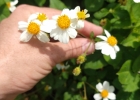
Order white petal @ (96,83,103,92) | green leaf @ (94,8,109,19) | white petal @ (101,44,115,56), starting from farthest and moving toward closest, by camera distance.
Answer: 1. white petal @ (96,83,103,92)
2. green leaf @ (94,8,109,19)
3. white petal @ (101,44,115,56)

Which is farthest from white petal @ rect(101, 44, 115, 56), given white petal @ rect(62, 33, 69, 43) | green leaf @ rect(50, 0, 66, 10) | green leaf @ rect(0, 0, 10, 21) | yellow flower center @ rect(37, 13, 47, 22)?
green leaf @ rect(0, 0, 10, 21)

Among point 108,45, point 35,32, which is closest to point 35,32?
point 35,32

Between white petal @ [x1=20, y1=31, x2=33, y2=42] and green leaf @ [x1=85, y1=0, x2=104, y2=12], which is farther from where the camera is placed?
green leaf @ [x1=85, y1=0, x2=104, y2=12]

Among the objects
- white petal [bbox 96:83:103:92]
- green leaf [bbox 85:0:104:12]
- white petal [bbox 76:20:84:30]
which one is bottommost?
white petal [bbox 96:83:103:92]

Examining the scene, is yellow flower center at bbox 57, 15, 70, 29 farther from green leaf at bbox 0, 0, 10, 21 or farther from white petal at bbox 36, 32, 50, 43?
green leaf at bbox 0, 0, 10, 21

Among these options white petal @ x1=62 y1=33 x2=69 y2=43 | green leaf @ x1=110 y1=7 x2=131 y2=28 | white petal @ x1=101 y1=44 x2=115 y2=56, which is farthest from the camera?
green leaf @ x1=110 y1=7 x2=131 y2=28

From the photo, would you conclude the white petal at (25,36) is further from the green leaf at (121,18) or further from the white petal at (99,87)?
the white petal at (99,87)
